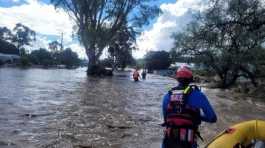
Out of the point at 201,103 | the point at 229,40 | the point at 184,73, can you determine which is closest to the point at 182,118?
the point at 201,103

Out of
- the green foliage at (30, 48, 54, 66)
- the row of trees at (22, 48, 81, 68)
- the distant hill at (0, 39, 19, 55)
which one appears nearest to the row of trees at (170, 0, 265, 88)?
the row of trees at (22, 48, 81, 68)

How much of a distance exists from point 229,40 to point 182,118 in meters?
32.8

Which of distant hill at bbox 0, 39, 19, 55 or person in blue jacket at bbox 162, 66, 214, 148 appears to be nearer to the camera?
person in blue jacket at bbox 162, 66, 214, 148

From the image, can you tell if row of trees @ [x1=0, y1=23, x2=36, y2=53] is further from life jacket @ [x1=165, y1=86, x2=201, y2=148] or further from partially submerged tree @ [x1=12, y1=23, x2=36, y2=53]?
life jacket @ [x1=165, y1=86, x2=201, y2=148]

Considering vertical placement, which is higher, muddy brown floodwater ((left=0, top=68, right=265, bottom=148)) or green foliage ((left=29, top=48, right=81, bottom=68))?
green foliage ((left=29, top=48, right=81, bottom=68))

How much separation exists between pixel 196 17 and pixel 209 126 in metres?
29.7

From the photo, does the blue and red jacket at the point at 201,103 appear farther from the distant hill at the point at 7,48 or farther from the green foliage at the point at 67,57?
the green foliage at the point at 67,57

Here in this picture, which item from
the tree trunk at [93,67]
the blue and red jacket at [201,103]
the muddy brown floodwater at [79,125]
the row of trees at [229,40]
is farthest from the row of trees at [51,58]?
the blue and red jacket at [201,103]

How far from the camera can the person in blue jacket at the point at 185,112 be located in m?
5.08

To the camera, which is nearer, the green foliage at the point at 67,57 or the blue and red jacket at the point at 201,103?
the blue and red jacket at the point at 201,103

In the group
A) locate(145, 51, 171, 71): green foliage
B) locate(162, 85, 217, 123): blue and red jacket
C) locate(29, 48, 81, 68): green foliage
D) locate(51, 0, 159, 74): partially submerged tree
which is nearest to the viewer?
locate(162, 85, 217, 123): blue and red jacket

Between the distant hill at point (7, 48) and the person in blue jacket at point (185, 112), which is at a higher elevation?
the distant hill at point (7, 48)

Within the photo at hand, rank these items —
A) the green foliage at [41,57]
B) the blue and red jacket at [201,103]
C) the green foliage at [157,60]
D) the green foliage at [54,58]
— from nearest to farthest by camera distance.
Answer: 1. the blue and red jacket at [201,103]
2. the green foliage at [41,57]
3. the green foliage at [54,58]
4. the green foliage at [157,60]

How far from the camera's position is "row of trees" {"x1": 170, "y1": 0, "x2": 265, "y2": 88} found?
23516mm
